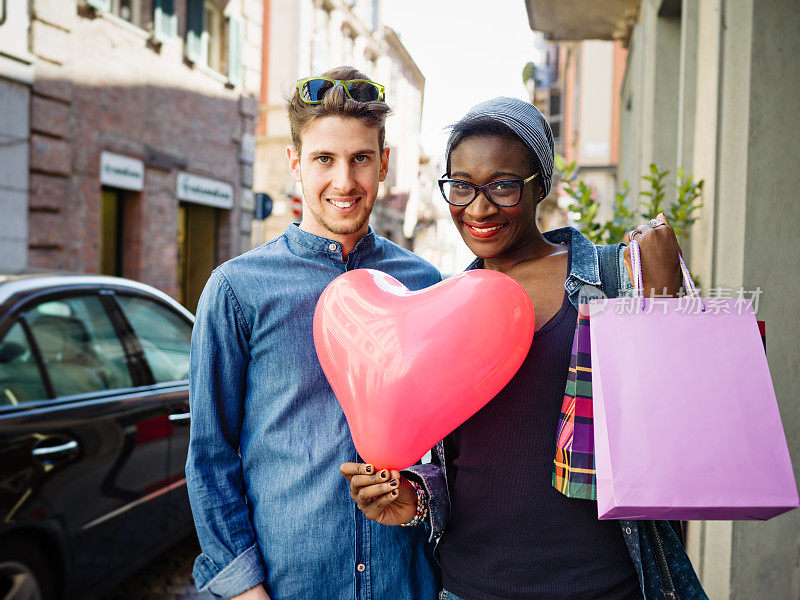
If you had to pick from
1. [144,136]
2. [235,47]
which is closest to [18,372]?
[144,136]

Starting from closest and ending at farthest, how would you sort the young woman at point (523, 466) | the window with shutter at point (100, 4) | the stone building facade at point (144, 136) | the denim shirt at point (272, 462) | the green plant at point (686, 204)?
1. the young woman at point (523, 466)
2. the denim shirt at point (272, 462)
3. the green plant at point (686, 204)
4. the stone building facade at point (144, 136)
5. the window with shutter at point (100, 4)

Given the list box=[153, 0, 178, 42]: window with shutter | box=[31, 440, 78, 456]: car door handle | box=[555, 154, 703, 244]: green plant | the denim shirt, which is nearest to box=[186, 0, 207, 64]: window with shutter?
box=[153, 0, 178, 42]: window with shutter

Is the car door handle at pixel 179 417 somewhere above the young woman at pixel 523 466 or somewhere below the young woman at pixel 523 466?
below

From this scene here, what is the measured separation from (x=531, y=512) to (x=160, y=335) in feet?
8.73

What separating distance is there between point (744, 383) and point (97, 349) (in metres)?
2.82

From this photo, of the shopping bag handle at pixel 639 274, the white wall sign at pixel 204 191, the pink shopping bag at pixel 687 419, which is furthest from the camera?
the white wall sign at pixel 204 191

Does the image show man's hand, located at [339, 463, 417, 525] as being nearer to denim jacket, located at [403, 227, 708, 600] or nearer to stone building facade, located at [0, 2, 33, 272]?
denim jacket, located at [403, 227, 708, 600]

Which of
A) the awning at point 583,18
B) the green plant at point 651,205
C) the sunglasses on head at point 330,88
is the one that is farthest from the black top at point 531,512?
the awning at point 583,18

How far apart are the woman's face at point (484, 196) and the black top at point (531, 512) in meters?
0.22

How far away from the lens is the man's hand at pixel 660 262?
1.28 m

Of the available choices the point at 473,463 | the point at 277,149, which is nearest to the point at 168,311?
the point at 473,463

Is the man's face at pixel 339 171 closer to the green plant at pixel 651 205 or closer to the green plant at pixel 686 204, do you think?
the green plant at pixel 651 205

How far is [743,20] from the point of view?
2.59 m

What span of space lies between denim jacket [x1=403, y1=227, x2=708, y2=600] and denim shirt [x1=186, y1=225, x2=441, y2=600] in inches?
6.3
